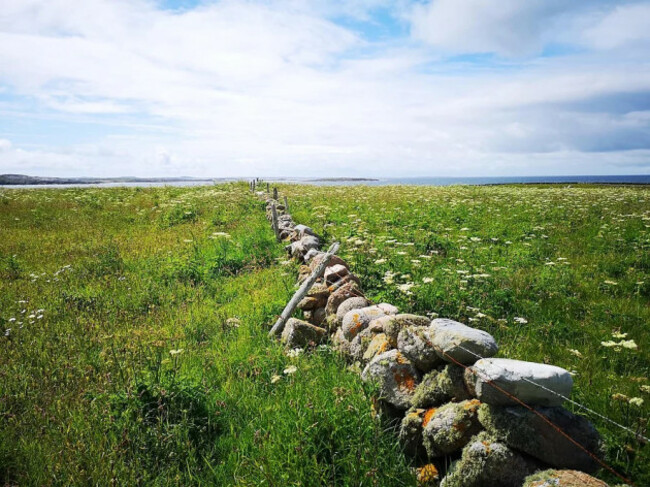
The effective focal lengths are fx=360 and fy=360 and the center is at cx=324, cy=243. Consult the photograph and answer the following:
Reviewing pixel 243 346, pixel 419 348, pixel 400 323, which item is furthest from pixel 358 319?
pixel 243 346

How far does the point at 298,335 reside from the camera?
228 inches

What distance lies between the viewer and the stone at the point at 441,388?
11.1ft

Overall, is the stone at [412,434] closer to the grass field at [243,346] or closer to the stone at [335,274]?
the grass field at [243,346]

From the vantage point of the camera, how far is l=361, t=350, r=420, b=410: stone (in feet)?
12.6

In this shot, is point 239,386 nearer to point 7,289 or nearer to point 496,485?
point 496,485

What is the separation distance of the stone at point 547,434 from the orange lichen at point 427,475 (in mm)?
755

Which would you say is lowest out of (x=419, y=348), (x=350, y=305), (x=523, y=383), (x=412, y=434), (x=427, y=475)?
(x=427, y=475)

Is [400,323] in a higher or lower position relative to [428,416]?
higher

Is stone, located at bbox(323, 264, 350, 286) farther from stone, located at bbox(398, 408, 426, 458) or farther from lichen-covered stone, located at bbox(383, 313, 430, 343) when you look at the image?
stone, located at bbox(398, 408, 426, 458)

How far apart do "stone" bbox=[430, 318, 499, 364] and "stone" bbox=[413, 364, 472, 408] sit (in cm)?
14

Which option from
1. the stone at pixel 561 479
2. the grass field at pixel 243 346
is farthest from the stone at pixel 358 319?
the stone at pixel 561 479

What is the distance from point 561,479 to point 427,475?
1.17 m

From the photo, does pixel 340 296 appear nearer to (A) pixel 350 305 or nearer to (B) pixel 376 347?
(A) pixel 350 305

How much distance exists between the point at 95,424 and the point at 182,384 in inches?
40.4
